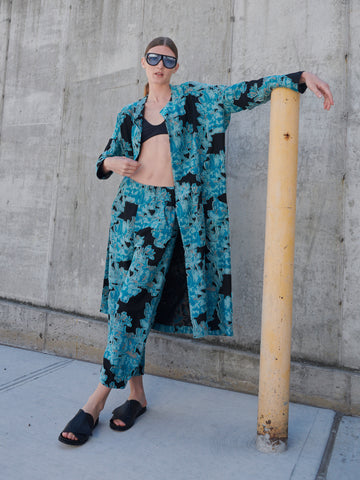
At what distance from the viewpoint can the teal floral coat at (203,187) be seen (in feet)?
6.11

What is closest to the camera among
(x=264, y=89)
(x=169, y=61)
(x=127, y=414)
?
(x=264, y=89)

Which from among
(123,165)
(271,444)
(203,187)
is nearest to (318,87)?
(203,187)

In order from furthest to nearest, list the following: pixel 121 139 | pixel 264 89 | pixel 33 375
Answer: pixel 33 375 < pixel 121 139 < pixel 264 89

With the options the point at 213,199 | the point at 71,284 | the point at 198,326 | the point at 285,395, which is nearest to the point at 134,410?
the point at 198,326

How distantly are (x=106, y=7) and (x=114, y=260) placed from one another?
208cm

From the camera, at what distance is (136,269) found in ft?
6.17

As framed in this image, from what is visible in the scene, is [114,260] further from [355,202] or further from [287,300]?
[355,202]

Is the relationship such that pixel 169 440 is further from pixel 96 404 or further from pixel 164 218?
pixel 164 218

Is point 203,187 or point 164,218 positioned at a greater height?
point 203,187

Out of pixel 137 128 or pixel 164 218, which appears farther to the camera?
pixel 137 128

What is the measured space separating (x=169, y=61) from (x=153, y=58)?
0.26ft

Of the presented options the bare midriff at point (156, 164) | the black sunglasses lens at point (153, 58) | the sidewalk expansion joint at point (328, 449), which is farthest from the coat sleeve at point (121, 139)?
the sidewalk expansion joint at point (328, 449)

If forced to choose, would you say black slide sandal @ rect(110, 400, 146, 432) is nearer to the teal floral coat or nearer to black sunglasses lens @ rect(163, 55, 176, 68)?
the teal floral coat

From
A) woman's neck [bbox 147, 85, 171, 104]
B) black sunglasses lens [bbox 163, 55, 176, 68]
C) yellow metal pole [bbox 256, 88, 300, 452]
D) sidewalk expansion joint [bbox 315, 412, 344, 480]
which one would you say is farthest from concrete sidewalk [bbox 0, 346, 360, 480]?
black sunglasses lens [bbox 163, 55, 176, 68]
